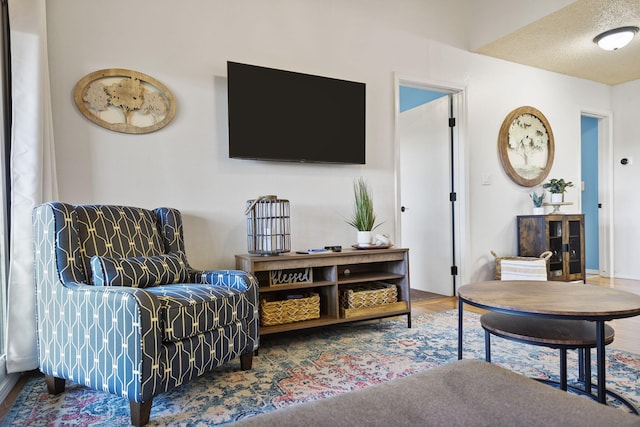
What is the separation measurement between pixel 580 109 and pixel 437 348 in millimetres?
4112

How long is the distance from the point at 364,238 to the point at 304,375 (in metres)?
1.22

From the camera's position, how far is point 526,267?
150 inches

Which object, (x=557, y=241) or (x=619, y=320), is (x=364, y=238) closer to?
(x=619, y=320)

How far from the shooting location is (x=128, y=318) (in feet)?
5.21

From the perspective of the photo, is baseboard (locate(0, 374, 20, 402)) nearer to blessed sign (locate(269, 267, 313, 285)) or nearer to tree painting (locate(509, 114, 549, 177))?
blessed sign (locate(269, 267, 313, 285))

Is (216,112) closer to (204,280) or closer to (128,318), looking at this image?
(204,280)

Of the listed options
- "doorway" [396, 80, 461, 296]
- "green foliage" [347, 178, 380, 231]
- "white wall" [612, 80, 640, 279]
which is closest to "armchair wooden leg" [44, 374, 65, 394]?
"green foliage" [347, 178, 380, 231]

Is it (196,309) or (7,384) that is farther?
(7,384)

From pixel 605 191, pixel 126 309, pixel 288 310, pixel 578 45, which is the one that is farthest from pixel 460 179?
pixel 126 309

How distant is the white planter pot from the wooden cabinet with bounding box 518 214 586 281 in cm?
224

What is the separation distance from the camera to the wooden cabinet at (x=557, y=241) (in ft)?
13.8

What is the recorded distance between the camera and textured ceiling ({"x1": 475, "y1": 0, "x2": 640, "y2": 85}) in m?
3.31

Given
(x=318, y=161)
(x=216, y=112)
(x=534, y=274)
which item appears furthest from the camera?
(x=534, y=274)

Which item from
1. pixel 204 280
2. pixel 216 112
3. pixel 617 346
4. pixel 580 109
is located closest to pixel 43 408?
pixel 204 280
